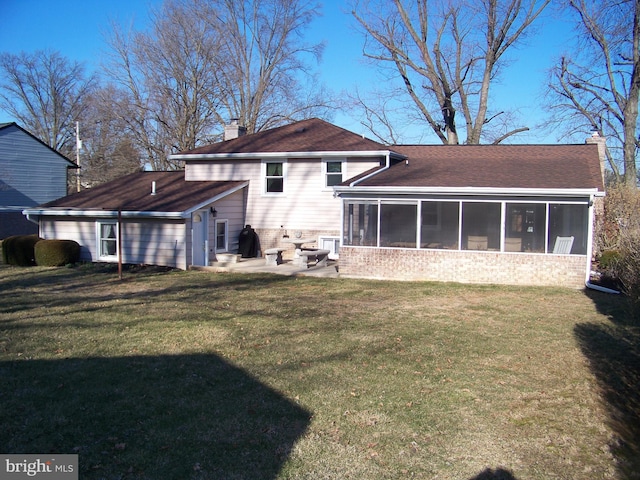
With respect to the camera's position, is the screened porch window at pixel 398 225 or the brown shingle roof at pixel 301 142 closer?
the screened porch window at pixel 398 225

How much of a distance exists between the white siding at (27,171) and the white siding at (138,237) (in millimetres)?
12172

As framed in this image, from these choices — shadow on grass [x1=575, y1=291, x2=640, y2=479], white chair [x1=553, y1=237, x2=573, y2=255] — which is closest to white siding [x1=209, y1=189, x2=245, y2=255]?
white chair [x1=553, y1=237, x2=573, y2=255]

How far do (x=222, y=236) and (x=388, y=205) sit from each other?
6.62m

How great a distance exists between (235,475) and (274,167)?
16.1 meters

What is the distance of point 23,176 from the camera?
30453 millimetres

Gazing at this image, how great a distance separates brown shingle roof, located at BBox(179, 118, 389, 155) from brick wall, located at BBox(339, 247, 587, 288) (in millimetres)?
4590

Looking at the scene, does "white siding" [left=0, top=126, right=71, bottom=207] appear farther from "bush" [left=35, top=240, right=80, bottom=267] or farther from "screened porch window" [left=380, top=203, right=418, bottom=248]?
"screened porch window" [left=380, top=203, right=418, bottom=248]

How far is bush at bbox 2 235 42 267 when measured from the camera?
710 inches

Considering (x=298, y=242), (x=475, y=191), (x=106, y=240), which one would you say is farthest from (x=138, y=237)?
(x=475, y=191)

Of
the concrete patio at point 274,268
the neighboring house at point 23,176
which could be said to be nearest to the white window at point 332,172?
the concrete patio at point 274,268

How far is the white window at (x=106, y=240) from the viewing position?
1859 cm

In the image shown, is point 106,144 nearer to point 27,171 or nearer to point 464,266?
point 27,171

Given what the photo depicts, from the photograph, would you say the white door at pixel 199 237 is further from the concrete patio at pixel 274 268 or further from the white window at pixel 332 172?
the white window at pixel 332 172

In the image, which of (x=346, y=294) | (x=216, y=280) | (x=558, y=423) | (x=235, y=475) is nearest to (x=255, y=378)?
(x=235, y=475)
